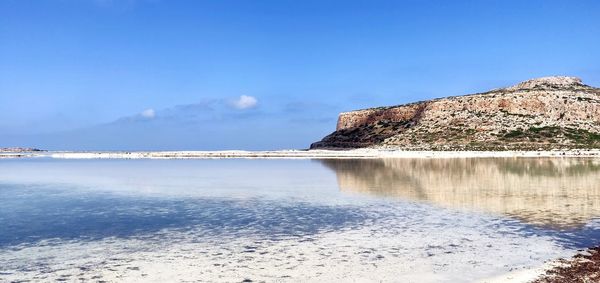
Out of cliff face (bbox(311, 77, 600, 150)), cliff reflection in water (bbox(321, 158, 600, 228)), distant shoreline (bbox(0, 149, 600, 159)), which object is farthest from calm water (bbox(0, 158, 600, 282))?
cliff face (bbox(311, 77, 600, 150))

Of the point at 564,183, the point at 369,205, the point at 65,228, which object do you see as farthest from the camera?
the point at 564,183

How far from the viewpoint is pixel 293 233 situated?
15281 millimetres

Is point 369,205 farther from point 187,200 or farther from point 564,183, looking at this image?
point 564,183

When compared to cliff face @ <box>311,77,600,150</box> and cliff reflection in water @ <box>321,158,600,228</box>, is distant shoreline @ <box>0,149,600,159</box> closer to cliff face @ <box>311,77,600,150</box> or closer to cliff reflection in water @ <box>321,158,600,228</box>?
cliff face @ <box>311,77,600,150</box>

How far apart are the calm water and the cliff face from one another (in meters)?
76.2

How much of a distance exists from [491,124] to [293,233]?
102271 millimetres

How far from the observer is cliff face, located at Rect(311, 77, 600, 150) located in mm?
98125

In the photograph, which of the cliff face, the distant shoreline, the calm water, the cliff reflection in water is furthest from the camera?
the cliff face

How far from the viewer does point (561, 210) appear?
63.8 feet

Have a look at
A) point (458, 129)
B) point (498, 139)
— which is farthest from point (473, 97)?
point (498, 139)

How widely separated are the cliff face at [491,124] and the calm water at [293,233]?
250 ft

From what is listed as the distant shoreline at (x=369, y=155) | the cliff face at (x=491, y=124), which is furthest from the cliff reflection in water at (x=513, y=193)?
the cliff face at (x=491, y=124)

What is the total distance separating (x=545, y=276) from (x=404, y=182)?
2181 cm

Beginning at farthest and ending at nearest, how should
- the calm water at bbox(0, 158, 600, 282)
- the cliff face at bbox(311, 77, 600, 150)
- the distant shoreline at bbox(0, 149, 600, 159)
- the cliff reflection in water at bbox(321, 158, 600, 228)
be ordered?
1. the cliff face at bbox(311, 77, 600, 150)
2. the distant shoreline at bbox(0, 149, 600, 159)
3. the cliff reflection in water at bbox(321, 158, 600, 228)
4. the calm water at bbox(0, 158, 600, 282)
